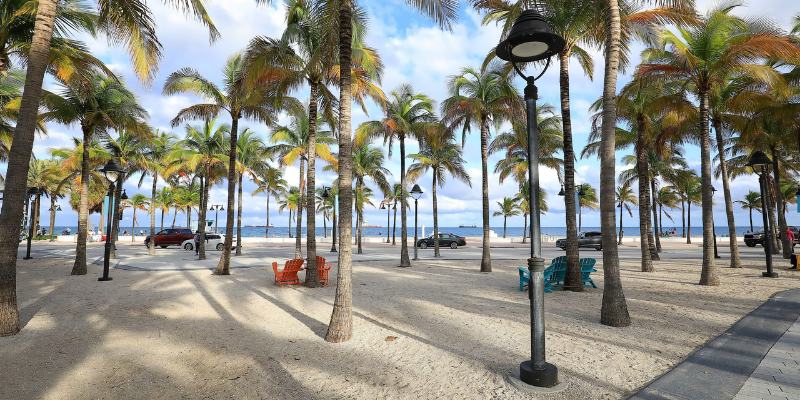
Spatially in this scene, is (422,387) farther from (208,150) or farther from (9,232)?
(208,150)

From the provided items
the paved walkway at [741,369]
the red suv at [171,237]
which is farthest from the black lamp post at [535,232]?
the red suv at [171,237]

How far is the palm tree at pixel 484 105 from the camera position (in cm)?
1619

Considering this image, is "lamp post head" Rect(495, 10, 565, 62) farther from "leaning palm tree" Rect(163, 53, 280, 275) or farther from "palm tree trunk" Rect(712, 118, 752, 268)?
"palm tree trunk" Rect(712, 118, 752, 268)

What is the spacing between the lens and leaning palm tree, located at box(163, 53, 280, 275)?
14.4m

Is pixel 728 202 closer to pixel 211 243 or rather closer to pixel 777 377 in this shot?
pixel 777 377

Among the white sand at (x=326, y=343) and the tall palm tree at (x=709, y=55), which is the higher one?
the tall palm tree at (x=709, y=55)

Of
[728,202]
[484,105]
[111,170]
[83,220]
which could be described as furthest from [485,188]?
[83,220]

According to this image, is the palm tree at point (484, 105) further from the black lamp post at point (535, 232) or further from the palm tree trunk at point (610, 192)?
the black lamp post at point (535, 232)

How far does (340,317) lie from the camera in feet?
21.1

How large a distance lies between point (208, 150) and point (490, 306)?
2051cm

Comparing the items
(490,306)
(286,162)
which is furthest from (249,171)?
(490,306)

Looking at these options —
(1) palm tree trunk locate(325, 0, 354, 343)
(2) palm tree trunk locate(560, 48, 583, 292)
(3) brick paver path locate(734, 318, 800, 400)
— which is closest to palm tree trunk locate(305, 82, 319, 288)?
(1) palm tree trunk locate(325, 0, 354, 343)

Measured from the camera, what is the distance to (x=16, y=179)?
21.8 ft

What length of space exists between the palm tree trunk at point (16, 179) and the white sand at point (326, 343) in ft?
2.11
